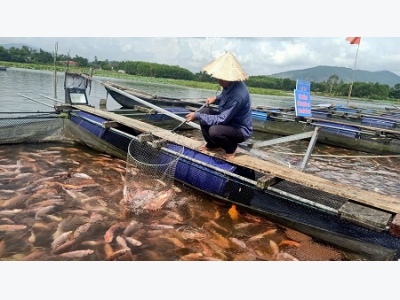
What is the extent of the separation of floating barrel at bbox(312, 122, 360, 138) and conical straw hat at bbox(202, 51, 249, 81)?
10347 mm

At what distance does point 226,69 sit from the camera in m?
5.71

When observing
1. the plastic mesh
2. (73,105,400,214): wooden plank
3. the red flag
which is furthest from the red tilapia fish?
the red flag

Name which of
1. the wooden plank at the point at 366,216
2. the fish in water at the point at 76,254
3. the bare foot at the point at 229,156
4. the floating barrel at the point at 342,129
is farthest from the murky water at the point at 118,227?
the floating barrel at the point at 342,129

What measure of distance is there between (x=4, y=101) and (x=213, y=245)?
21208 millimetres

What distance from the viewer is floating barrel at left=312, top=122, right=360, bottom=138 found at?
14141 mm

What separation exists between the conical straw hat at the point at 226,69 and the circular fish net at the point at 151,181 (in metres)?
1.95

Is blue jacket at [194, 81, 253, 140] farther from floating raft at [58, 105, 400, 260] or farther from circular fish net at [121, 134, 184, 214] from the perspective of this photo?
circular fish net at [121, 134, 184, 214]

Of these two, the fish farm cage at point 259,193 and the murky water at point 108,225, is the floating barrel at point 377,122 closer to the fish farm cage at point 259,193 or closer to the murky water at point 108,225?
the fish farm cage at point 259,193

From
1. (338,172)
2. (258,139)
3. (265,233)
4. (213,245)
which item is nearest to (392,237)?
(265,233)

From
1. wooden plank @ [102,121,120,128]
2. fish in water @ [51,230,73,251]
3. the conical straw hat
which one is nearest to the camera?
fish in water @ [51,230,73,251]

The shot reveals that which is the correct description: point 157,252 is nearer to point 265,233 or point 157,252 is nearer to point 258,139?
point 265,233

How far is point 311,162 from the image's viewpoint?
37.2ft

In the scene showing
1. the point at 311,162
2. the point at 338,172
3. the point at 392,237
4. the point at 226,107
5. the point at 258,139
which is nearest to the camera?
the point at 392,237

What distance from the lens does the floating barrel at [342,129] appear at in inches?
557
